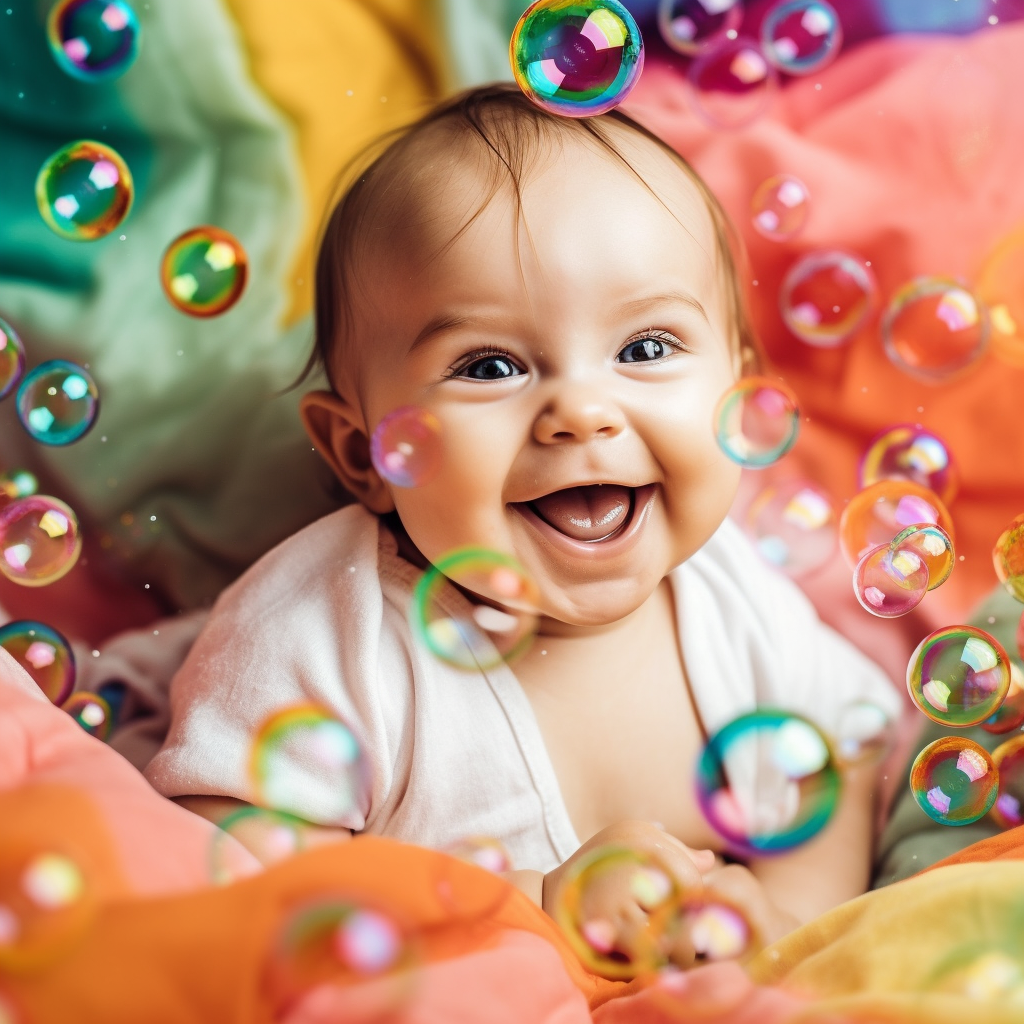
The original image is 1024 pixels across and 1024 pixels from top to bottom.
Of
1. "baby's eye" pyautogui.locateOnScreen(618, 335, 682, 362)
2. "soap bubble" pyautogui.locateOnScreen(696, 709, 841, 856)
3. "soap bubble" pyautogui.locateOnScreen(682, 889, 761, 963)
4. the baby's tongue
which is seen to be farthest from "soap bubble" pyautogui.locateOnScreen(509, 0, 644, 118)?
"soap bubble" pyautogui.locateOnScreen(682, 889, 761, 963)

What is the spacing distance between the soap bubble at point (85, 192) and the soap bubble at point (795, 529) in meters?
0.73

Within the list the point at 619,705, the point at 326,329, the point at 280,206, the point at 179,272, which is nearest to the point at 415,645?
the point at 619,705

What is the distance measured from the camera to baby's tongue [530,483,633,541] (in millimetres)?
1003

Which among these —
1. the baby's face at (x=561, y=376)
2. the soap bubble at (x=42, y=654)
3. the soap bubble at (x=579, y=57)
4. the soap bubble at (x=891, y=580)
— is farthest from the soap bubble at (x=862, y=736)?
the soap bubble at (x=42, y=654)

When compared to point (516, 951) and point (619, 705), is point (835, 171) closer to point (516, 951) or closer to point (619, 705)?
point (619, 705)

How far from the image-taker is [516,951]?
2.45ft

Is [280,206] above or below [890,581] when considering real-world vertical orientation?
above

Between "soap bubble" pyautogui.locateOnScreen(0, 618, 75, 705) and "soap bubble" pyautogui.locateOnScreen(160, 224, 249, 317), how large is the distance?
0.35 m

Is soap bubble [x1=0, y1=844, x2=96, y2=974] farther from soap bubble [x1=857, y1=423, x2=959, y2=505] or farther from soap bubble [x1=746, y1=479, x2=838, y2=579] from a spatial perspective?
soap bubble [x1=857, y1=423, x2=959, y2=505]

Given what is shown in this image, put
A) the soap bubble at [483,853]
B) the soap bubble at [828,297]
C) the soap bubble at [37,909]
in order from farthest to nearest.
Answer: the soap bubble at [828,297] < the soap bubble at [483,853] < the soap bubble at [37,909]

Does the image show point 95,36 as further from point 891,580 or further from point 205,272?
point 891,580

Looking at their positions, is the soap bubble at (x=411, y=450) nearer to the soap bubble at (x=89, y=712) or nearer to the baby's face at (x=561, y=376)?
the baby's face at (x=561, y=376)

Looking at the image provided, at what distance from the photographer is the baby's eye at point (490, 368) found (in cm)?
100

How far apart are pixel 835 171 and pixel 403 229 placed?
2.46ft
